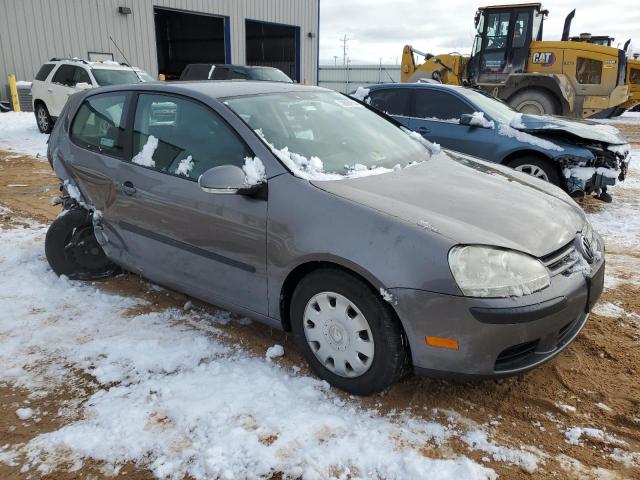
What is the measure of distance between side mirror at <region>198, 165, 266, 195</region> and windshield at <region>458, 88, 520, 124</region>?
469 centimetres

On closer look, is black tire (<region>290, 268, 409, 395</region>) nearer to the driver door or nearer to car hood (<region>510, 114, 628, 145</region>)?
the driver door

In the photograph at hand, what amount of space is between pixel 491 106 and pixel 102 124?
5042mm

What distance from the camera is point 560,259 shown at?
2510 millimetres

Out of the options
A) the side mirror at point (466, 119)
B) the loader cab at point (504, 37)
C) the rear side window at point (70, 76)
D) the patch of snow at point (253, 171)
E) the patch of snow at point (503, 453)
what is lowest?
the patch of snow at point (503, 453)

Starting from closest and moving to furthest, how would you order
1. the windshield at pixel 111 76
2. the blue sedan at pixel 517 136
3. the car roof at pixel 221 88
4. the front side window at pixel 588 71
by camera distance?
1. the car roof at pixel 221 88
2. the blue sedan at pixel 517 136
3. the windshield at pixel 111 76
4. the front side window at pixel 588 71

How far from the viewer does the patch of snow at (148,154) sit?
3.28 metres

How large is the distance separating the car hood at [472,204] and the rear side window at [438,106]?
11.9 feet

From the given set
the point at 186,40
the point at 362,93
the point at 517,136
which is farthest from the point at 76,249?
the point at 186,40

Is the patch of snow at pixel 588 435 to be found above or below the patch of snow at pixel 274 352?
below

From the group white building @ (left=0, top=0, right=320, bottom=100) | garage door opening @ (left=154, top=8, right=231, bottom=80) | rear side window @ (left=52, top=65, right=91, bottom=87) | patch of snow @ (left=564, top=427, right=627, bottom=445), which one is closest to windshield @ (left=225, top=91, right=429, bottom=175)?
patch of snow @ (left=564, top=427, right=627, bottom=445)

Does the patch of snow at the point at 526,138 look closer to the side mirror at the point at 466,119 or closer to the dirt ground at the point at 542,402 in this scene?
the side mirror at the point at 466,119

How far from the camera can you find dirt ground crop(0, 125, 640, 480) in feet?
7.30

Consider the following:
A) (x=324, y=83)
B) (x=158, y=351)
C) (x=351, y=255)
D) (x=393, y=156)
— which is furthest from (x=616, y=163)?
(x=324, y=83)

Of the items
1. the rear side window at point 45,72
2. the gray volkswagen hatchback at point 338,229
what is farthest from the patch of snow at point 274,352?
the rear side window at point 45,72
